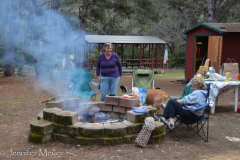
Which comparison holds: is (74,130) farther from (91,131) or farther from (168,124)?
(168,124)

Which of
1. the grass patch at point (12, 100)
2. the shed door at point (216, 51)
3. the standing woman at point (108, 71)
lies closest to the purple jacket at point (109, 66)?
the standing woman at point (108, 71)

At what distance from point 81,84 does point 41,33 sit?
9.64ft

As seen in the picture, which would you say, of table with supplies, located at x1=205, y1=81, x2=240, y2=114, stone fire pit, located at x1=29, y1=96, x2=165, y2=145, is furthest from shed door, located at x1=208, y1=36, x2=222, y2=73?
stone fire pit, located at x1=29, y1=96, x2=165, y2=145

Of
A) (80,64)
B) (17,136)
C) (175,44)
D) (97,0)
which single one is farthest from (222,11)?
(17,136)

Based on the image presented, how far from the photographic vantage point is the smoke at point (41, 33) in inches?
273

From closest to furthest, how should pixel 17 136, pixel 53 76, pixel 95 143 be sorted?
pixel 95 143 < pixel 17 136 < pixel 53 76

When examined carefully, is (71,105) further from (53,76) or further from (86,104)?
(53,76)

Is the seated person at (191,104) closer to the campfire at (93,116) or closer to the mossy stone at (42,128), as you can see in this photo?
the campfire at (93,116)

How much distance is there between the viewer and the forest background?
767 cm

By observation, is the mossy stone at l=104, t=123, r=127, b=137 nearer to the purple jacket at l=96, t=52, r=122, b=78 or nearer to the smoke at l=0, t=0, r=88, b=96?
the purple jacket at l=96, t=52, r=122, b=78

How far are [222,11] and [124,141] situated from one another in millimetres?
18213

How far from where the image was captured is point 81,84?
20.1 ft

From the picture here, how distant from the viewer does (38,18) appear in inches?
299

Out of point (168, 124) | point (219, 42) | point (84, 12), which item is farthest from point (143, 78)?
point (84, 12)
